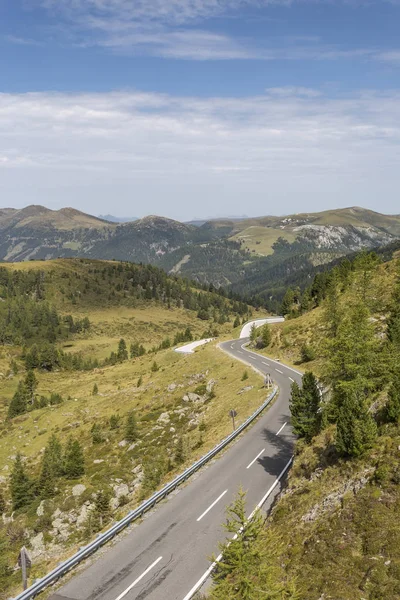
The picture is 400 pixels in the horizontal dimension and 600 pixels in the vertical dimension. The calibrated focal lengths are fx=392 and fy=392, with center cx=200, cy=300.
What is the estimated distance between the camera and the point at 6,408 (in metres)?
95.8

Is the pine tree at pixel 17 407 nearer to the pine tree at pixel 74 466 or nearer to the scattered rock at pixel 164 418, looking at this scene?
the scattered rock at pixel 164 418

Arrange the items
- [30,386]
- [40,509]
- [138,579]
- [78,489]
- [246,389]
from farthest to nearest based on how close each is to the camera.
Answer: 1. [30,386]
2. [246,389]
3. [78,489]
4. [40,509]
5. [138,579]

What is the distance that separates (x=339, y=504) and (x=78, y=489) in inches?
1240

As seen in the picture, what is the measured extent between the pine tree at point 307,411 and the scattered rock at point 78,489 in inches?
956

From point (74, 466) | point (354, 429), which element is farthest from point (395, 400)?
point (74, 466)

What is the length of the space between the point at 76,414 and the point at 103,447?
72.5 feet

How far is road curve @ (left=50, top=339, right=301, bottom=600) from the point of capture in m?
17.4

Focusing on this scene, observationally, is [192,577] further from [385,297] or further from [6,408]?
[6,408]

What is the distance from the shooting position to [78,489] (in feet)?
135

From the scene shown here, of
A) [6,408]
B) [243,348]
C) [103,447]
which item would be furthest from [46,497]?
[6,408]

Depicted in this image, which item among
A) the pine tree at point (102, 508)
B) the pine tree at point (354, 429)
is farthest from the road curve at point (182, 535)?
the pine tree at point (102, 508)

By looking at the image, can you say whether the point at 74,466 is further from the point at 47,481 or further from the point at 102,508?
the point at 102,508

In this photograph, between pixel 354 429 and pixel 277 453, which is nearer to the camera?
pixel 354 429

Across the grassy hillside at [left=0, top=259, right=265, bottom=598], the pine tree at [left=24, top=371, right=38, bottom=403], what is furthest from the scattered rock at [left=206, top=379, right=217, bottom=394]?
the pine tree at [left=24, top=371, right=38, bottom=403]
